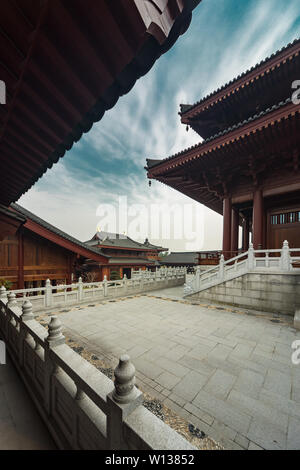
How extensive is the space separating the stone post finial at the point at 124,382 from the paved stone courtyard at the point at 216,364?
61.7 inches

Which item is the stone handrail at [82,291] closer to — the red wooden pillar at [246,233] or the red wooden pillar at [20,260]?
the red wooden pillar at [20,260]

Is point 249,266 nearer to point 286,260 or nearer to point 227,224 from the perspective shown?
point 286,260

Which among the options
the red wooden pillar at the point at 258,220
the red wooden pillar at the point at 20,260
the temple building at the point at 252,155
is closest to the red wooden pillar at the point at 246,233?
the temple building at the point at 252,155

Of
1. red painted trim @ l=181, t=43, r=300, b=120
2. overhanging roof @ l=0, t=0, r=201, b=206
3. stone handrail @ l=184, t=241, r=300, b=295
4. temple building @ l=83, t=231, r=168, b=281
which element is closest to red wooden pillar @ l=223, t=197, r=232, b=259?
stone handrail @ l=184, t=241, r=300, b=295

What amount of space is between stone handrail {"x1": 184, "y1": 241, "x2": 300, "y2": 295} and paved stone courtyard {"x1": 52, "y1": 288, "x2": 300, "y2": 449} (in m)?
1.73

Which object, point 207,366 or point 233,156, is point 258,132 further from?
point 207,366

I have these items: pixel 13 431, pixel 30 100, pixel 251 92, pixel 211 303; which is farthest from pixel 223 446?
pixel 251 92

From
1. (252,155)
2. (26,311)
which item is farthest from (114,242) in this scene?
(26,311)

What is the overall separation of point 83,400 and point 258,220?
30.0 ft

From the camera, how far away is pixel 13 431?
2027mm

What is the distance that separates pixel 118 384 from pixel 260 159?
938 cm

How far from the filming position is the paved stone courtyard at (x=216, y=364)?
2.17 meters

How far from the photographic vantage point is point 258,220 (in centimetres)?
832
